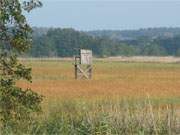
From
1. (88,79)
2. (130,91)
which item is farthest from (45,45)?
(130,91)

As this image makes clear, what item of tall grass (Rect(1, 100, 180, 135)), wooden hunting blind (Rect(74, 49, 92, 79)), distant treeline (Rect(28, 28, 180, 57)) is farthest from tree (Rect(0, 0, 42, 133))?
distant treeline (Rect(28, 28, 180, 57))

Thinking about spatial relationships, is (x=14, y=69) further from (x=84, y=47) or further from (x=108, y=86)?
(x=84, y=47)

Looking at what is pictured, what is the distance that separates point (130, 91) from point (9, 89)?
21738 mm

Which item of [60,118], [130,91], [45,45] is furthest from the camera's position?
[45,45]

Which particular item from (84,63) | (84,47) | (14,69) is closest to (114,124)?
(14,69)

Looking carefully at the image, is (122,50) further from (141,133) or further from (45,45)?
(141,133)

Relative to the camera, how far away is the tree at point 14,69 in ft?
44.8

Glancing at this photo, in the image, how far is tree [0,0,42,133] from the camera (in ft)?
44.8

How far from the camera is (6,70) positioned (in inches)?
543

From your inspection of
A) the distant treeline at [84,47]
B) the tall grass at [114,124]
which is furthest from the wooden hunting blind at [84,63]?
the distant treeline at [84,47]

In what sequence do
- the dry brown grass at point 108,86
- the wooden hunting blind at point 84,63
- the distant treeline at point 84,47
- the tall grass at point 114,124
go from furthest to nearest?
the distant treeline at point 84,47 → the wooden hunting blind at point 84,63 → the dry brown grass at point 108,86 → the tall grass at point 114,124

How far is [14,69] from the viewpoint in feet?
45.4

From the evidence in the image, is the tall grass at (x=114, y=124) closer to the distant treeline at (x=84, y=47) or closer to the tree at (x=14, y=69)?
the tree at (x=14, y=69)

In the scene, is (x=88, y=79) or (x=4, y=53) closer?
(x=4, y=53)
